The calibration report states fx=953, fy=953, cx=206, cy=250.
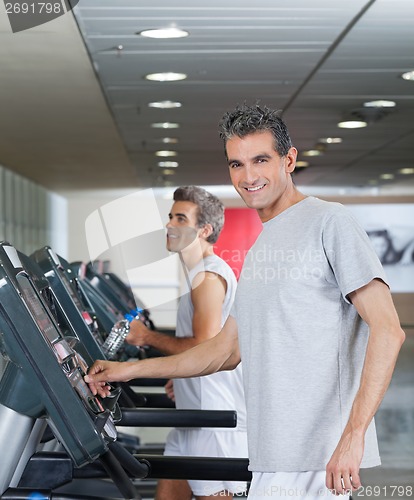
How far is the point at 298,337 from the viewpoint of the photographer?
207cm

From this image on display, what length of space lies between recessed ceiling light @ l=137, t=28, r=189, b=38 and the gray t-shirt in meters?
3.36

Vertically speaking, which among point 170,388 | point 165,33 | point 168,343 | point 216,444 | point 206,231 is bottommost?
point 216,444

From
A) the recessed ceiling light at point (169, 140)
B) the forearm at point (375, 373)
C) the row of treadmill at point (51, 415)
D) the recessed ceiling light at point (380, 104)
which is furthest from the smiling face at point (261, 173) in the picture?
the recessed ceiling light at point (169, 140)

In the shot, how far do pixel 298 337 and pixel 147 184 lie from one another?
13768mm

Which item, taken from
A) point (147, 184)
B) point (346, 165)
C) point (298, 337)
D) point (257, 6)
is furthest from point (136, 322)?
point (147, 184)

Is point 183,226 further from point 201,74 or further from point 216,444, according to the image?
point 201,74

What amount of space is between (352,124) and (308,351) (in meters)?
7.20

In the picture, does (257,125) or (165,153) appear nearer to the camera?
(257,125)

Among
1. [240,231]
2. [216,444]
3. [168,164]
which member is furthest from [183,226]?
[168,164]

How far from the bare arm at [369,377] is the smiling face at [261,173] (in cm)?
32

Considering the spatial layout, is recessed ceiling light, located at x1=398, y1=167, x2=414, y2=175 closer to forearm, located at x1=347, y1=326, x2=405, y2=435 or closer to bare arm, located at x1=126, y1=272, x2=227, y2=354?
bare arm, located at x1=126, y1=272, x2=227, y2=354

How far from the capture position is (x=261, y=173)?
217 cm

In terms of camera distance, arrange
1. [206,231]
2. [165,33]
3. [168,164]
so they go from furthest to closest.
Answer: [168,164] < [165,33] < [206,231]

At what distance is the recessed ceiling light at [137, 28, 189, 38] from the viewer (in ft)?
17.2
